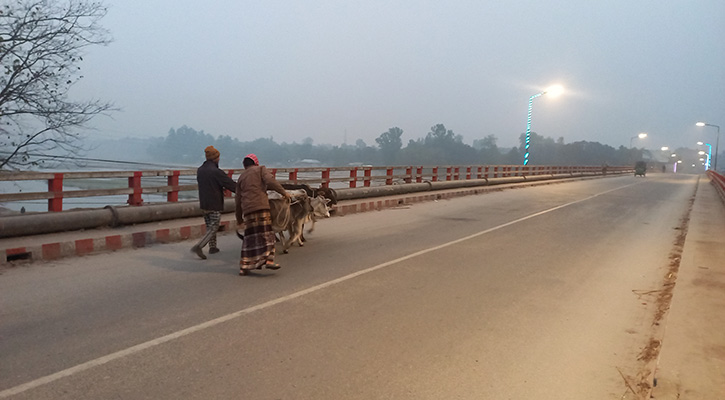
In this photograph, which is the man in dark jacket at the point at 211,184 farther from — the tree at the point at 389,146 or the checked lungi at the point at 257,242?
the tree at the point at 389,146

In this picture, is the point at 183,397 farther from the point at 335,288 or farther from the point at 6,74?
the point at 6,74

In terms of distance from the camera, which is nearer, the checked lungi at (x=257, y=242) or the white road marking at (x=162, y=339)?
the white road marking at (x=162, y=339)

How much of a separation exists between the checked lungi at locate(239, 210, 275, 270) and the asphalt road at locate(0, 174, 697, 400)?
0.78ft

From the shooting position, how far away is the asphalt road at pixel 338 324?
12.2 feet

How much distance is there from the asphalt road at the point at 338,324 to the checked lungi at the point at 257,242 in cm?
24

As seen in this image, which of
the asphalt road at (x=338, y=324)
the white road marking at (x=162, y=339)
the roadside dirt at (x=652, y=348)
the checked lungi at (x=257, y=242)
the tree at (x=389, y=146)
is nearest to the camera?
the white road marking at (x=162, y=339)

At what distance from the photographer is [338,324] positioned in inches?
197

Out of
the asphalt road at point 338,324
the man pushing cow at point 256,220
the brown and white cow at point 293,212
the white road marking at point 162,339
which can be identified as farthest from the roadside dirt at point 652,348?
the brown and white cow at point 293,212

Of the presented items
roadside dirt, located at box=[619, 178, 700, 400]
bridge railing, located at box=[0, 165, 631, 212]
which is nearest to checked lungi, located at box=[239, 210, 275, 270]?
bridge railing, located at box=[0, 165, 631, 212]

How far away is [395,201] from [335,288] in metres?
12.2

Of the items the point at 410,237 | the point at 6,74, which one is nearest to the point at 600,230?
the point at 410,237

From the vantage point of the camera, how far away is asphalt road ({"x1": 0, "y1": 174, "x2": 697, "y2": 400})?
3717mm

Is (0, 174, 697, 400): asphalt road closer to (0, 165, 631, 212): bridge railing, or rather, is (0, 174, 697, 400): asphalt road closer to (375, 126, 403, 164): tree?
(0, 165, 631, 212): bridge railing

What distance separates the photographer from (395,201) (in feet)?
60.5
